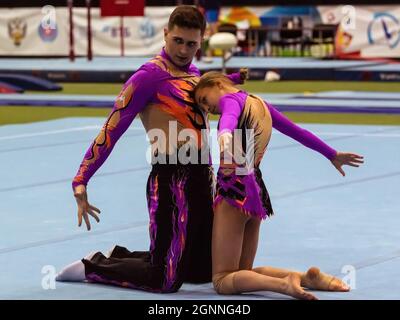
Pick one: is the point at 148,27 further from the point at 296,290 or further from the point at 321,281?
the point at 296,290

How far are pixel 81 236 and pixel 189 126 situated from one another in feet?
4.16

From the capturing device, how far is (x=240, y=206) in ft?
14.4

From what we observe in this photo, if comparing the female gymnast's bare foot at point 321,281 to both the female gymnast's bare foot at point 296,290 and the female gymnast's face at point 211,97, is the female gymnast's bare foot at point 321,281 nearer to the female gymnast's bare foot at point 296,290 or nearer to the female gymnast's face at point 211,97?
the female gymnast's bare foot at point 296,290

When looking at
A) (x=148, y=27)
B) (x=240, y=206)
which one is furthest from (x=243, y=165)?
(x=148, y=27)

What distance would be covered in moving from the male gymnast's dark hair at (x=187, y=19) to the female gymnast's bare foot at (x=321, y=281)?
112cm

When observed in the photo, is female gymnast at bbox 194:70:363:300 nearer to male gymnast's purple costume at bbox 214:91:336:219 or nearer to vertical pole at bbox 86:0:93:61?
male gymnast's purple costume at bbox 214:91:336:219

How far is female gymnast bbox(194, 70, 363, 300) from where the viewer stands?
438 centimetres

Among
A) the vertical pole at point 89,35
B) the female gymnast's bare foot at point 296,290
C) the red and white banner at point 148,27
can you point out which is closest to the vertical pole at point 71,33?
the vertical pole at point 89,35

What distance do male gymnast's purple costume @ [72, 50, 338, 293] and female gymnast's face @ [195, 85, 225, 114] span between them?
9 cm

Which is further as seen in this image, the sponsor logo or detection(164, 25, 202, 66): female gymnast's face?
the sponsor logo

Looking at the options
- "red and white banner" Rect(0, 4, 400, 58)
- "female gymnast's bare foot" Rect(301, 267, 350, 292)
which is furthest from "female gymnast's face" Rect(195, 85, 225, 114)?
"red and white banner" Rect(0, 4, 400, 58)

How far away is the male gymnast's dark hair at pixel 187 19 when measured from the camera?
4.57 metres

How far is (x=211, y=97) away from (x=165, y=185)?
419 millimetres

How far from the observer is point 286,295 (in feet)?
14.3
